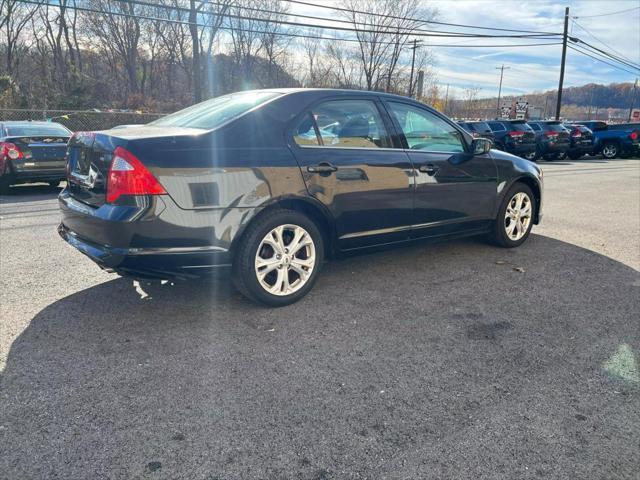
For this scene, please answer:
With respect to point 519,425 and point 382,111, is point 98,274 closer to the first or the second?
point 382,111

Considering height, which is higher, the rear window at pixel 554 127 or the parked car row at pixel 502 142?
the rear window at pixel 554 127

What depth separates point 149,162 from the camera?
122 inches

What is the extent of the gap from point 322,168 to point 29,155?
7.65 meters

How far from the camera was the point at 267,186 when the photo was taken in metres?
3.49

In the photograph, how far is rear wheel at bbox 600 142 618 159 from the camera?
2300cm

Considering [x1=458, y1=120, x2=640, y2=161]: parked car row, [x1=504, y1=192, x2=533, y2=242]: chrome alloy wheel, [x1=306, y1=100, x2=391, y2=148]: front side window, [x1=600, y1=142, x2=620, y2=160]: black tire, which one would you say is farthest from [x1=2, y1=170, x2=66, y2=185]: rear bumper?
[x1=600, y1=142, x2=620, y2=160]: black tire

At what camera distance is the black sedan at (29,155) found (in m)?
8.95

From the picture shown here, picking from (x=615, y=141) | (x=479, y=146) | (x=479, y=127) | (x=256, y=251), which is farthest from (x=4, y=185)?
(x=615, y=141)

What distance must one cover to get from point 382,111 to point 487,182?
1.51 m

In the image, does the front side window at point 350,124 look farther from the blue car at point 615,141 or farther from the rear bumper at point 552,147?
the blue car at point 615,141

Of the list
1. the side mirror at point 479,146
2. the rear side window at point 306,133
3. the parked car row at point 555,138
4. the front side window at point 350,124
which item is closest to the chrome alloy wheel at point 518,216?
the side mirror at point 479,146

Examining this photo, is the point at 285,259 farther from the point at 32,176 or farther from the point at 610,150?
the point at 610,150

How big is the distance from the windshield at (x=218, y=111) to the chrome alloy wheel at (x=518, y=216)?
10.0 ft

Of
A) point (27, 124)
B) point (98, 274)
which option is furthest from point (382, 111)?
point (27, 124)
